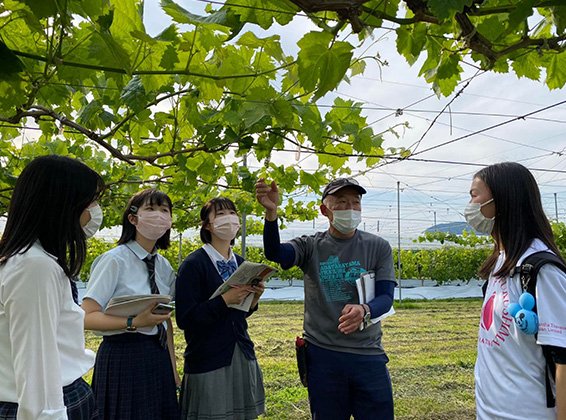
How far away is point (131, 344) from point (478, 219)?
4.97 ft

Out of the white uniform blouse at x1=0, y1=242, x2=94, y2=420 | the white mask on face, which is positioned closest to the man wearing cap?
the white mask on face

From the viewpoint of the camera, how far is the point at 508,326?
1.36 meters

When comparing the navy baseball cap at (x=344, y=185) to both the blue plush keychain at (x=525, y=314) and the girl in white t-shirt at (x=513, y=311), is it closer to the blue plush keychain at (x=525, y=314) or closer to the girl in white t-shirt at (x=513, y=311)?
the girl in white t-shirt at (x=513, y=311)

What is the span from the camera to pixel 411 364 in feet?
20.5

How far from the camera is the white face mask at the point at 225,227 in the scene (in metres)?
2.40

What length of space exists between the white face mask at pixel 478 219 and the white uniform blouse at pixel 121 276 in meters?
1.41

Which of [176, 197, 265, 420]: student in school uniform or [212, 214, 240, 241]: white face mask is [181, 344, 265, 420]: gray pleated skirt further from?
[212, 214, 240, 241]: white face mask

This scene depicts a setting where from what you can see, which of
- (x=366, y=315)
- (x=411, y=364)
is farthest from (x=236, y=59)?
(x=411, y=364)

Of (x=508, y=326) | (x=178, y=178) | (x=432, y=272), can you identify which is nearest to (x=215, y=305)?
(x=508, y=326)

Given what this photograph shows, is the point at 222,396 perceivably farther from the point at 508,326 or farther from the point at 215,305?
the point at 508,326

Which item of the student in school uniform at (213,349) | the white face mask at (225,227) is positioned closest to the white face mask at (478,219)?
the student in school uniform at (213,349)

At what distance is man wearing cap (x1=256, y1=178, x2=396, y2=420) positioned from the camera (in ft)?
6.86

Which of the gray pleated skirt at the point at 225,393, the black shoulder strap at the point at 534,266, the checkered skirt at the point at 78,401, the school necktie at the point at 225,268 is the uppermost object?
the black shoulder strap at the point at 534,266

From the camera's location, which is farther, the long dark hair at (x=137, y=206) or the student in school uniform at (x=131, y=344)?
the long dark hair at (x=137, y=206)
